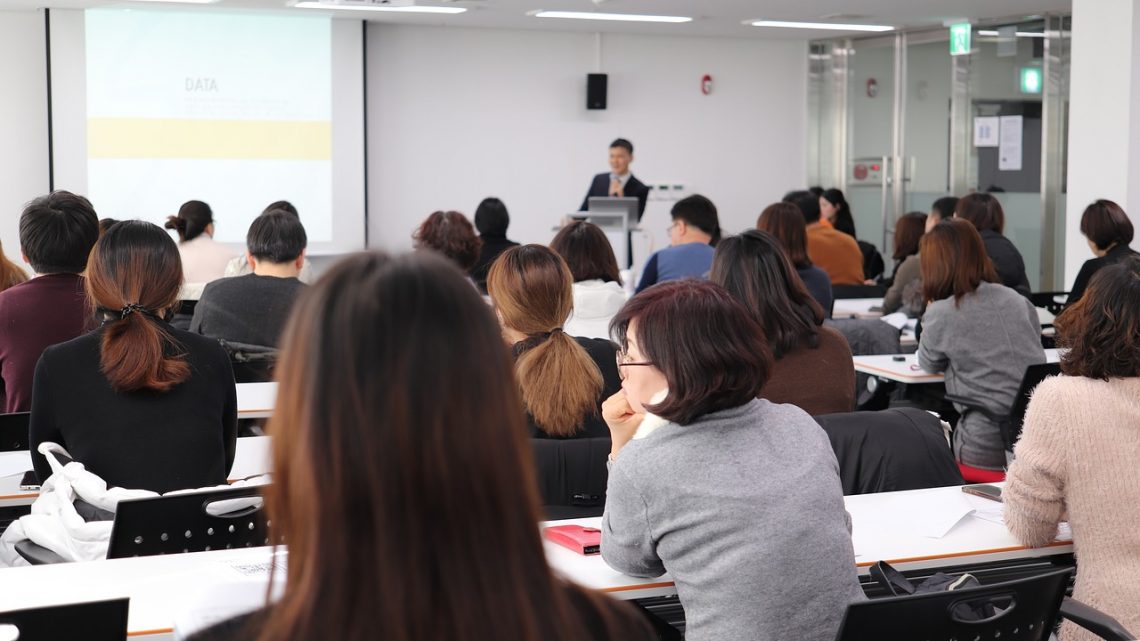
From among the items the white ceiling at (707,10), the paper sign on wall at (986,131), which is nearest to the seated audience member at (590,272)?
the white ceiling at (707,10)

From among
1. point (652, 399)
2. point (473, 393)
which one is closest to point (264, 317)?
point (652, 399)

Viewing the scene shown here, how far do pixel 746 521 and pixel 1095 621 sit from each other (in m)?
0.80

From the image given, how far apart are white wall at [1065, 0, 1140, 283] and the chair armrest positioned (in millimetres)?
5728

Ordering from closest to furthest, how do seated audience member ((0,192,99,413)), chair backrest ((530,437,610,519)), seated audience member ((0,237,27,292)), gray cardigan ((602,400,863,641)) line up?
gray cardigan ((602,400,863,641))
chair backrest ((530,437,610,519))
seated audience member ((0,192,99,413))
seated audience member ((0,237,27,292))

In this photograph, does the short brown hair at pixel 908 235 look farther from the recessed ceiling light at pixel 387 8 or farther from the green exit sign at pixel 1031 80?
the recessed ceiling light at pixel 387 8

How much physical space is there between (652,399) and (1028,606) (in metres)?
0.77

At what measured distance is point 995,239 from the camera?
22.9 feet

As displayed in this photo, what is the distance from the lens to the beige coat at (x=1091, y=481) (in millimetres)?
2629

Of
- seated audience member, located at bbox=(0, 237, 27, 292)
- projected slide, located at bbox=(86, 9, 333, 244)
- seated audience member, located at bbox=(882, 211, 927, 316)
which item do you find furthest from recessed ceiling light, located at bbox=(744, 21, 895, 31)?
seated audience member, located at bbox=(0, 237, 27, 292)

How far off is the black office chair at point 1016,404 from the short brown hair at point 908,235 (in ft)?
9.44

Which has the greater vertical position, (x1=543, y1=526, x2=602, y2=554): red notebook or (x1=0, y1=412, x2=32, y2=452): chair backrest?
(x1=0, y1=412, x2=32, y2=452): chair backrest

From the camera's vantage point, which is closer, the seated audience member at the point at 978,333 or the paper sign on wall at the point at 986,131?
the seated audience member at the point at 978,333

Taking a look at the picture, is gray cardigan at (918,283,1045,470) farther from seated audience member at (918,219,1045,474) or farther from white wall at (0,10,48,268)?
white wall at (0,10,48,268)

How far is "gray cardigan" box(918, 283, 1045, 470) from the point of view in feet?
16.0
